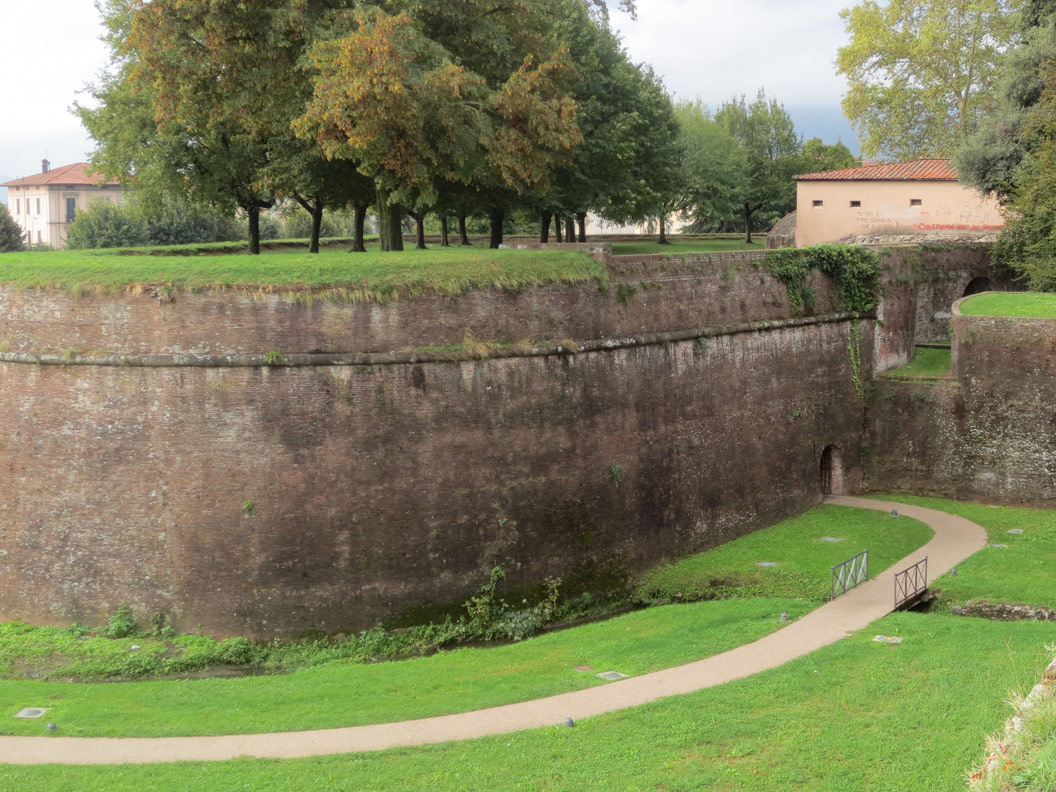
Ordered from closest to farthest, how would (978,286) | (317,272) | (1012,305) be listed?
(317,272), (1012,305), (978,286)

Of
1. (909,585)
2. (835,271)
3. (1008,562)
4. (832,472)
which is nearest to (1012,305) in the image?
(835,271)

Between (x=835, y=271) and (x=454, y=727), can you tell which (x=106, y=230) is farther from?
(x=454, y=727)

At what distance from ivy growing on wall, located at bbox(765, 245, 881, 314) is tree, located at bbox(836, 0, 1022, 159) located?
64.9ft

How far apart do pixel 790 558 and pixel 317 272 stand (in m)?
10.5

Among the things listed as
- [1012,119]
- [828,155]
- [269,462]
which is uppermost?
[828,155]

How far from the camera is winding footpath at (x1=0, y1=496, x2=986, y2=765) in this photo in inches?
501

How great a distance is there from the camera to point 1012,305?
83.5 feet

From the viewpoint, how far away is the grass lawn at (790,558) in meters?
19.4

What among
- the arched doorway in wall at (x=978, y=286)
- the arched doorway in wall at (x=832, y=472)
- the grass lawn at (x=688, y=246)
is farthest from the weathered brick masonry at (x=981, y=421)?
the grass lawn at (x=688, y=246)

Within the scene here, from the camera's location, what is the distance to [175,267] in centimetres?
1717

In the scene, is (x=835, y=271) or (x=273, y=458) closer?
(x=273, y=458)

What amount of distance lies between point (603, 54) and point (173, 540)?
19.0 m

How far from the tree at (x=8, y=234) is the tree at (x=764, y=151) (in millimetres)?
33709

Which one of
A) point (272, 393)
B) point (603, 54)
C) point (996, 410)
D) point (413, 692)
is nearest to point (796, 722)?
point (413, 692)
